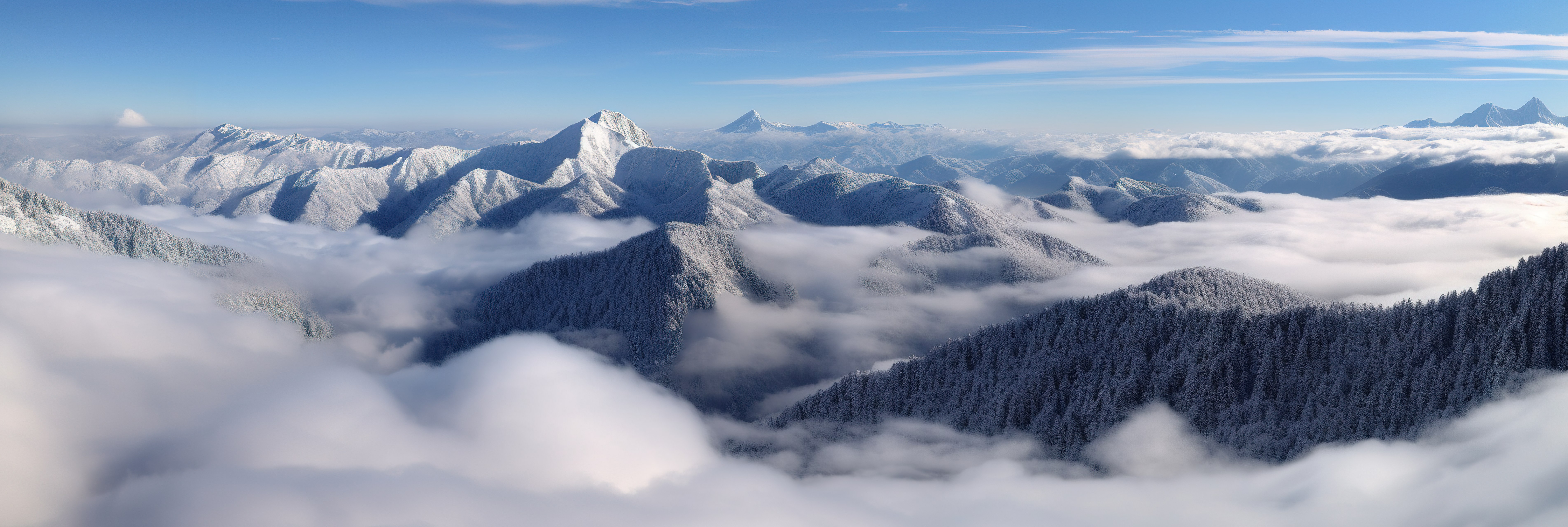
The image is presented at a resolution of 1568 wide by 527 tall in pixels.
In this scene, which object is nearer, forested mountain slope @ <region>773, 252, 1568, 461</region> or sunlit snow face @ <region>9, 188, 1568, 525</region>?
sunlit snow face @ <region>9, 188, 1568, 525</region>

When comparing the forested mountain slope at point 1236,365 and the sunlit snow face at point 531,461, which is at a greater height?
the forested mountain slope at point 1236,365

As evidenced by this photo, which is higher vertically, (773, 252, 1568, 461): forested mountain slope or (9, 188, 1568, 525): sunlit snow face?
(773, 252, 1568, 461): forested mountain slope

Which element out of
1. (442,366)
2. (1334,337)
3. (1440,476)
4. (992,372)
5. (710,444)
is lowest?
(442,366)

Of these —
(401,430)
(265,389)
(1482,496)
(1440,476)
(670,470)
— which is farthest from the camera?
(265,389)

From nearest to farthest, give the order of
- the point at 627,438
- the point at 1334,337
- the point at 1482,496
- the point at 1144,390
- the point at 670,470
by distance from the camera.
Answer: the point at 1482,496 < the point at 1334,337 < the point at 1144,390 < the point at 670,470 < the point at 627,438

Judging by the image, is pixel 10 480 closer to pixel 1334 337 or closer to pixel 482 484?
pixel 482 484

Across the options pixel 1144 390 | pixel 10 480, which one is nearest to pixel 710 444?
pixel 1144 390

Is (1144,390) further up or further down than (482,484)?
further up

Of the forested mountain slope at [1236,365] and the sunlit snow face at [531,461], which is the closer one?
→ the sunlit snow face at [531,461]
